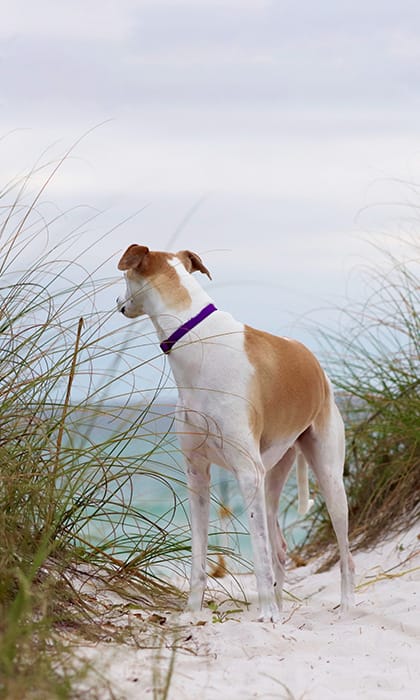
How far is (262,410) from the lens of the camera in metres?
5.15

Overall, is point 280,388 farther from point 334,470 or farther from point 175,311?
point 334,470

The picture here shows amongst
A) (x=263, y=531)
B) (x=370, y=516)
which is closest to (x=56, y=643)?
(x=263, y=531)

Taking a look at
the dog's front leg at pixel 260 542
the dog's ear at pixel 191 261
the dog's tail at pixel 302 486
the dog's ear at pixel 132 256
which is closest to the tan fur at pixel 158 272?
the dog's ear at pixel 132 256

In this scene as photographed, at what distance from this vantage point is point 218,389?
5.03m

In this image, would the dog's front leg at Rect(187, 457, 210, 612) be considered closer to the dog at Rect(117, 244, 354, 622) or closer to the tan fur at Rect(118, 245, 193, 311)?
the dog at Rect(117, 244, 354, 622)

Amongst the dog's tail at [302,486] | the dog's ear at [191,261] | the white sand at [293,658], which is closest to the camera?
the white sand at [293,658]

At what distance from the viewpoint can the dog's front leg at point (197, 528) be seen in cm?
522

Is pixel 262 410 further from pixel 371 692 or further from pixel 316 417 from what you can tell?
pixel 371 692

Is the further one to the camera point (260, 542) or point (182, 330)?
point (182, 330)

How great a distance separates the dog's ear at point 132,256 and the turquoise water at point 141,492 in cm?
73

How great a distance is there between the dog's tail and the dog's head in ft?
4.96

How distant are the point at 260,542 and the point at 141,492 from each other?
67 cm

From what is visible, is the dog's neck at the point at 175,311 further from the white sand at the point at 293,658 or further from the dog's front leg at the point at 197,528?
the white sand at the point at 293,658

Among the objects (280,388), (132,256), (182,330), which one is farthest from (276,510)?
(132,256)
